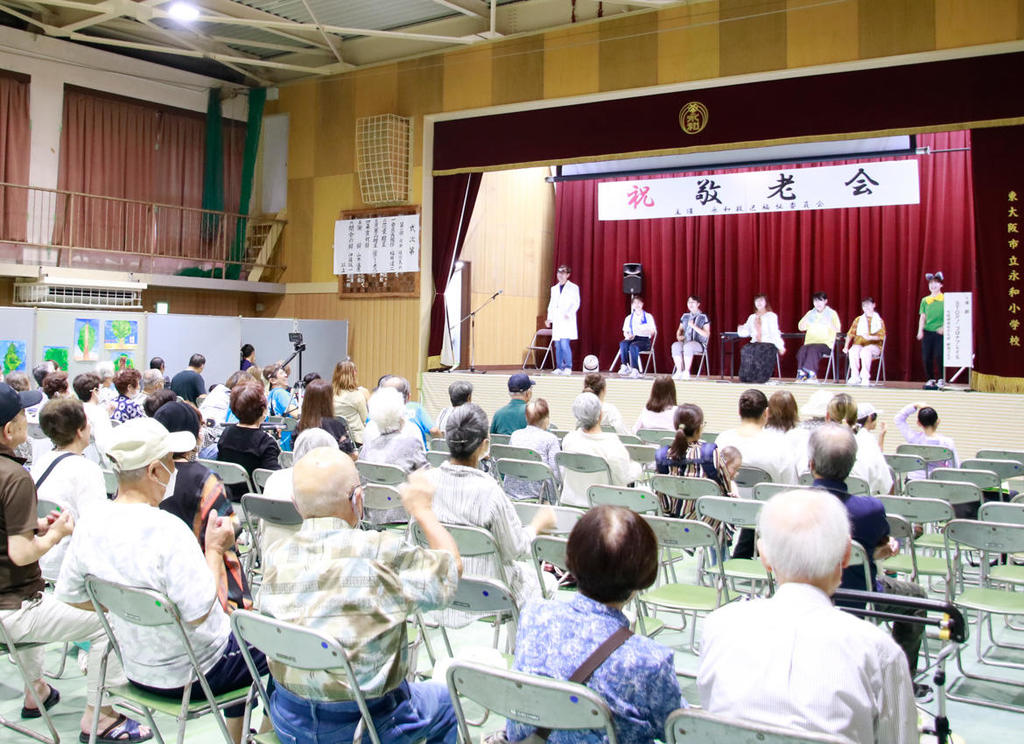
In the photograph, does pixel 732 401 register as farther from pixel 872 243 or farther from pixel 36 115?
pixel 36 115

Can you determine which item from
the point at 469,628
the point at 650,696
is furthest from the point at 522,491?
the point at 650,696

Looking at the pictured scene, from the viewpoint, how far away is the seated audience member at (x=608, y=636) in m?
1.88

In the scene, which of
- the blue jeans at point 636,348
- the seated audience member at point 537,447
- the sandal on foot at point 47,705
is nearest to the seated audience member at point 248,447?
the seated audience member at point 537,447

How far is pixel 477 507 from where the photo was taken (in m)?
3.39

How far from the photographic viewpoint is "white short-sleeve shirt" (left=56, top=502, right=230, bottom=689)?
8.62 feet

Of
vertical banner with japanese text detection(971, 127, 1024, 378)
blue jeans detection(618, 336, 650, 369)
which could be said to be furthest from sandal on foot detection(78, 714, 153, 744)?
blue jeans detection(618, 336, 650, 369)

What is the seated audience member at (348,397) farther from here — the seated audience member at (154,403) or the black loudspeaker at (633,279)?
the black loudspeaker at (633,279)

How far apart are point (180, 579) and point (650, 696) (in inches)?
56.9

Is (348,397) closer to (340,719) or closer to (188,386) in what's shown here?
(188,386)

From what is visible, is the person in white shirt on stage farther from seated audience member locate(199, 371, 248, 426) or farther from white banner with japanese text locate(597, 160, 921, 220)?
seated audience member locate(199, 371, 248, 426)

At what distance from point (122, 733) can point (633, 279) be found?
12059 mm

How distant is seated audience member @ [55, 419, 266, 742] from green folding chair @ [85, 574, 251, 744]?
1.1 inches

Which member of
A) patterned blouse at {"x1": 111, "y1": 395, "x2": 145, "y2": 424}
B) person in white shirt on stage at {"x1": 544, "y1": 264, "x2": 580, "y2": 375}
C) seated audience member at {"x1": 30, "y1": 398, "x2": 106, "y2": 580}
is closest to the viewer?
seated audience member at {"x1": 30, "y1": 398, "x2": 106, "y2": 580}

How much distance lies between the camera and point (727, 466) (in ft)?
15.6
